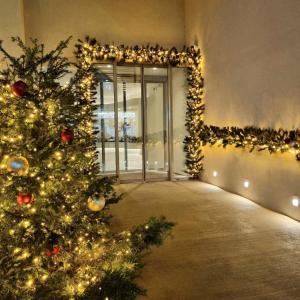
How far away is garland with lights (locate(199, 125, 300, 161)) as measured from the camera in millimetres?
4246

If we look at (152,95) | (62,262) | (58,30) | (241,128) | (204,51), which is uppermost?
(58,30)

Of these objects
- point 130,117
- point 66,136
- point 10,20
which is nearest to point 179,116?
point 130,117

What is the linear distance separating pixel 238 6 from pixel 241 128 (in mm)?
2052

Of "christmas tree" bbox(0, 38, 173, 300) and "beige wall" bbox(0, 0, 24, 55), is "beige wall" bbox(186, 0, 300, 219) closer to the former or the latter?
"christmas tree" bbox(0, 38, 173, 300)

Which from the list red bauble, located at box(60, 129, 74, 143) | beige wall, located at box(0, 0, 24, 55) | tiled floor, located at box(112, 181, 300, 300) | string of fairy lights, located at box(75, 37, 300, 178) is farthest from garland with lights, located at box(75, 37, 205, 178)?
red bauble, located at box(60, 129, 74, 143)

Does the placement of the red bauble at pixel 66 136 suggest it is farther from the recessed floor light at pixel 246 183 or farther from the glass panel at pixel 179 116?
the glass panel at pixel 179 116

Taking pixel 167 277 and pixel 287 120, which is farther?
pixel 287 120

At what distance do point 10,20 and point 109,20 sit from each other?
1996mm

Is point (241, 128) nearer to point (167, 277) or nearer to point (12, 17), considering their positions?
point (167, 277)

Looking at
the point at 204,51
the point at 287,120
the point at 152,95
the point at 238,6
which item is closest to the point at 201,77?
the point at 204,51

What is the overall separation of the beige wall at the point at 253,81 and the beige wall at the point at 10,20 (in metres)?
3.62

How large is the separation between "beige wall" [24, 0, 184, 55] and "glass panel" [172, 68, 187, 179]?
0.80 metres

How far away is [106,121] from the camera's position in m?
7.49

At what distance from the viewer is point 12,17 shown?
6316 mm
